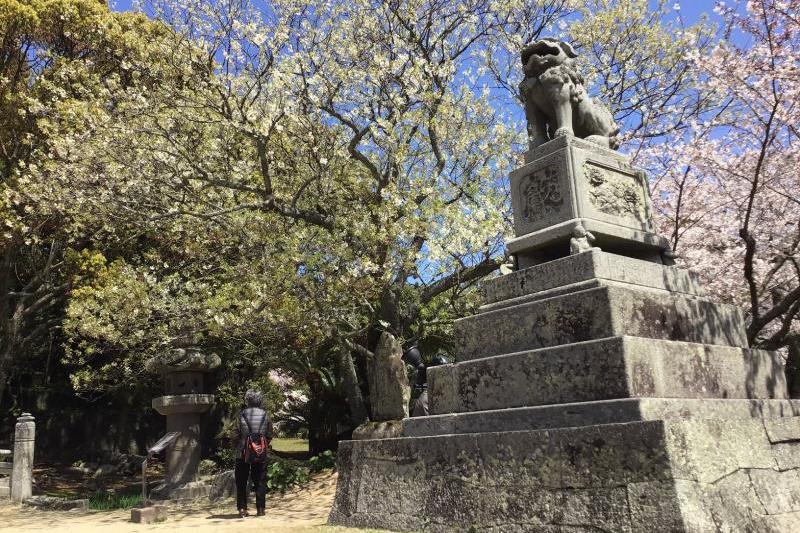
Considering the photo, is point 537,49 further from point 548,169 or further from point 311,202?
point 311,202

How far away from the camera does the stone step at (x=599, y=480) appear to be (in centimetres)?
348

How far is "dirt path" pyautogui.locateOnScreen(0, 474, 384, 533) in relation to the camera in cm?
757

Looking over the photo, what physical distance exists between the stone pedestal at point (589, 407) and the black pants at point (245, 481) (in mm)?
3586

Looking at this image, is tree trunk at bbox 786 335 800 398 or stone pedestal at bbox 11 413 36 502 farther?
stone pedestal at bbox 11 413 36 502

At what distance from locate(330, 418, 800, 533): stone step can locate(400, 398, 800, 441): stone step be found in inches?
5.7

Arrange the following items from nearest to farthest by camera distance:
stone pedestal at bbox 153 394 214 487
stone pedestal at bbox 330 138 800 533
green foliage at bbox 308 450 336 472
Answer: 1. stone pedestal at bbox 330 138 800 533
2. stone pedestal at bbox 153 394 214 487
3. green foliage at bbox 308 450 336 472

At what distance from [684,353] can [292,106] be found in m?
8.23

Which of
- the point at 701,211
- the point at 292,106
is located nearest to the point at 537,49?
the point at 292,106

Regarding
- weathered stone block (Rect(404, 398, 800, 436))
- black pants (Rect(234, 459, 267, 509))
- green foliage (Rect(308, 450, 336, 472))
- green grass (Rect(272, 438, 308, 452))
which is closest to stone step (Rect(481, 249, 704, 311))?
weathered stone block (Rect(404, 398, 800, 436))

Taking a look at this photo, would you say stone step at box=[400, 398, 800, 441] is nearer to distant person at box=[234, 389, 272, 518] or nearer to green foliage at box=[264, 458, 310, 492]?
distant person at box=[234, 389, 272, 518]

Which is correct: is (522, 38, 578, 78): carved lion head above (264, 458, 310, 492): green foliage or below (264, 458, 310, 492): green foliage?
above

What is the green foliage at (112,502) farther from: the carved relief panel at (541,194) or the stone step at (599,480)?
the carved relief panel at (541,194)

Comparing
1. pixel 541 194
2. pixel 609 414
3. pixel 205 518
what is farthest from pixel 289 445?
pixel 609 414

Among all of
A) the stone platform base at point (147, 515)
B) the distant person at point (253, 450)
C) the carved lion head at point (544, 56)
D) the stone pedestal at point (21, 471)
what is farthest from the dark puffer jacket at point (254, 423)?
the stone pedestal at point (21, 471)
